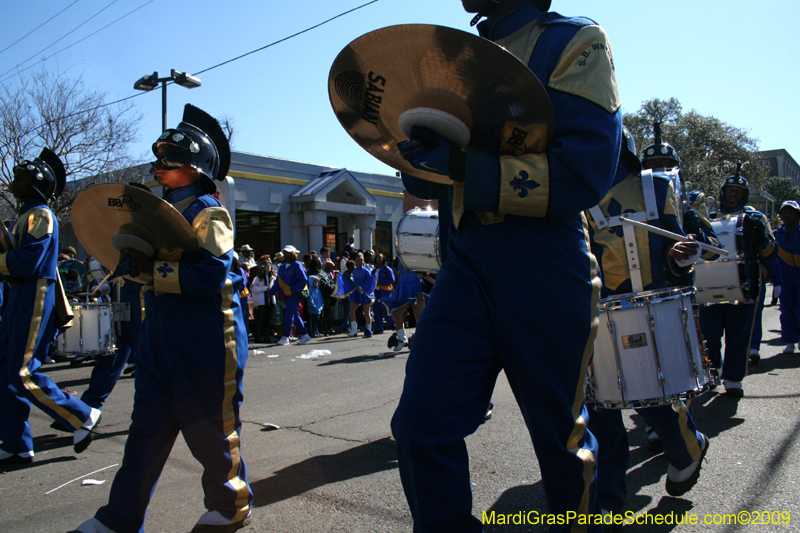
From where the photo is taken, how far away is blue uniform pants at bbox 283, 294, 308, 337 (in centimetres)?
1242

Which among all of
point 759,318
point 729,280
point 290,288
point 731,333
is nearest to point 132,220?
point 729,280

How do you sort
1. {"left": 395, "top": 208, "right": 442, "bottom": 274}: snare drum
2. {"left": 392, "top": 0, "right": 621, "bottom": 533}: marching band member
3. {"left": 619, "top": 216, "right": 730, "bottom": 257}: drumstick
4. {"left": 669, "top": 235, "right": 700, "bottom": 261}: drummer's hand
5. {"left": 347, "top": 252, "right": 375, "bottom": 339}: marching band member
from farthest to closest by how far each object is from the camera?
{"left": 347, "top": 252, "right": 375, "bottom": 339}: marching band member
{"left": 395, "top": 208, "right": 442, "bottom": 274}: snare drum
{"left": 669, "top": 235, "right": 700, "bottom": 261}: drummer's hand
{"left": 619, "top": 216, "right": 730, "bottom": 257}: drumstick
{"left": 392, "top": 0, "right": 621, "bottom": 533}: marching band member

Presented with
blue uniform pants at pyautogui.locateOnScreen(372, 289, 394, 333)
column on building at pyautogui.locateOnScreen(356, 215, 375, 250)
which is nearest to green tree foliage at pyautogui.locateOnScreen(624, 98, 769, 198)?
column on building at pyautogui.locateOnScreen(356, 215, 375, 250)

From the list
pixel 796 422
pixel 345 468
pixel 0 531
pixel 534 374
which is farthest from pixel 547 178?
pixel 796 422

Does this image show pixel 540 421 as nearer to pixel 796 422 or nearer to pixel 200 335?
pixel 200 335

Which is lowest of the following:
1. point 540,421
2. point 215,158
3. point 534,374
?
point 540,421

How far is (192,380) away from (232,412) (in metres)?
0.27

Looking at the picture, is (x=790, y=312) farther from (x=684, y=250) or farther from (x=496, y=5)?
(x=496, y=5)

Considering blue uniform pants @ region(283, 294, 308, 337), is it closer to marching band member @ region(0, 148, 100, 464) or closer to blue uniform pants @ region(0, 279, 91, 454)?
marching band member @ region(0, 148, 100, 464)

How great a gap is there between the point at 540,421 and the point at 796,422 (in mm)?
4028

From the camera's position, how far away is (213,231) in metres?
3.06

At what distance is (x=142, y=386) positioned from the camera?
2.96 meters

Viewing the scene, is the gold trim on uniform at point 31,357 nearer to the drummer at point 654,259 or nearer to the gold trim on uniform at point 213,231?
the gold trim on uniform at point 213,231

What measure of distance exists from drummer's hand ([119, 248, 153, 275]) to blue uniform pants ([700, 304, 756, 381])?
5.12 meters
